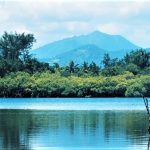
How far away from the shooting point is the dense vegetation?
97.7 metres

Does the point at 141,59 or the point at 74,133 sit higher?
the point at 141,59

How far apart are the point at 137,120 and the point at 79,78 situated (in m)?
59.3

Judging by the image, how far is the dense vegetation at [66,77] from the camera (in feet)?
320

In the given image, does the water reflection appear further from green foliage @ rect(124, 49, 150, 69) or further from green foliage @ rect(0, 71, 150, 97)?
green foliage @ rect(124, 49, 150, 69)

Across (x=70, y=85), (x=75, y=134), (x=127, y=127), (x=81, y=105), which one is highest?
(x=70, y=85)

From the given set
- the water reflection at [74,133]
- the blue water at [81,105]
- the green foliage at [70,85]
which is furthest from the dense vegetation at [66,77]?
the water reflection at [74,133]

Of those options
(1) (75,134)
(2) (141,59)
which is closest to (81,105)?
(1) (75,134)

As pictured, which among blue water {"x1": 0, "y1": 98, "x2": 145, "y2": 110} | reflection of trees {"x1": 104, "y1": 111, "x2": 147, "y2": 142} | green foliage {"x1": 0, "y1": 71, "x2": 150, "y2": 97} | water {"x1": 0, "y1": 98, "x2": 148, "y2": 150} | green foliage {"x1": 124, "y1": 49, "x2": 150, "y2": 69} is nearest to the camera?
water {"x1": 0, "y1": 98, "x2": 148, "y2": 150}

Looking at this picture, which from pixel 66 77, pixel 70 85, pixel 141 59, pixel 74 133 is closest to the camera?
pixel 74 133

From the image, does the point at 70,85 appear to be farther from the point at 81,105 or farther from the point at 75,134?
the point at 75,134

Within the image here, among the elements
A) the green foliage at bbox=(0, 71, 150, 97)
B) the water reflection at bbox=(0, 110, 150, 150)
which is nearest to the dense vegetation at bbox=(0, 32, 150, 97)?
the green foliage at bbox=(0, 71, 150, 97)

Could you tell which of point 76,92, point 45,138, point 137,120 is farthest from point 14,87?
point 45,138

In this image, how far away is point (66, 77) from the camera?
104 metres

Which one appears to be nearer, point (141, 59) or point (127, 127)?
point (127, 127)
